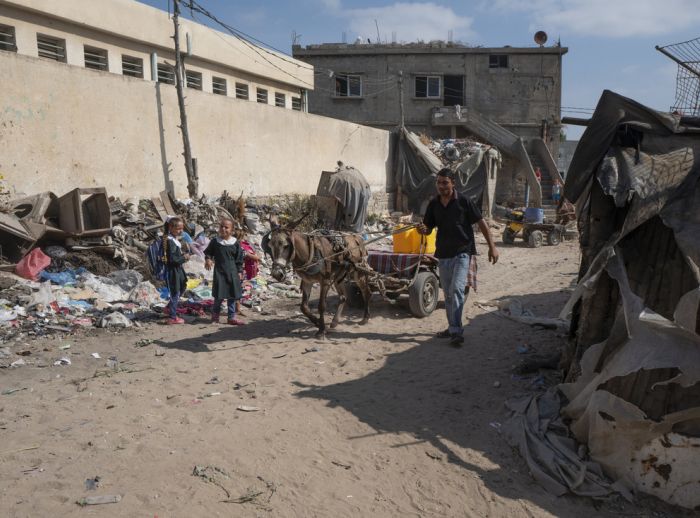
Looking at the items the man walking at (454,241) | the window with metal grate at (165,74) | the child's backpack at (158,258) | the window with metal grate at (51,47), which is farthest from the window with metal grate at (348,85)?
the man walking at (454,241)

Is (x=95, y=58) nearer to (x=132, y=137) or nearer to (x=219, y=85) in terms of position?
(x=132, y=137)

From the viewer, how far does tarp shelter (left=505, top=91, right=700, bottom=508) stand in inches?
149

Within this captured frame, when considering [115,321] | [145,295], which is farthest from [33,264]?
[115,321]

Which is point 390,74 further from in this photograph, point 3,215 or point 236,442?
point 236,442

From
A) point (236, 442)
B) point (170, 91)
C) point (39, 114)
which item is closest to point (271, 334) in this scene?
point (236, 442)

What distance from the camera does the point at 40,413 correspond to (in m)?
5.06

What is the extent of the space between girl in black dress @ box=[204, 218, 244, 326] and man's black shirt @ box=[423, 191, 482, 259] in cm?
291

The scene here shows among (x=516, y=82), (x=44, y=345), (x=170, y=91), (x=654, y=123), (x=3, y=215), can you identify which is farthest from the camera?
(x=516, y=82)

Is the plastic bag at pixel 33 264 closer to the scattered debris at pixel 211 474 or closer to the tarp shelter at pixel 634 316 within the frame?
the scattered debris at pixel 211 474

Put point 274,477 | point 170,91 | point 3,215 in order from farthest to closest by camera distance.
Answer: point 170,91, point 3,215, point 274,477

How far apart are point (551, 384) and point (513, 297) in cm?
447

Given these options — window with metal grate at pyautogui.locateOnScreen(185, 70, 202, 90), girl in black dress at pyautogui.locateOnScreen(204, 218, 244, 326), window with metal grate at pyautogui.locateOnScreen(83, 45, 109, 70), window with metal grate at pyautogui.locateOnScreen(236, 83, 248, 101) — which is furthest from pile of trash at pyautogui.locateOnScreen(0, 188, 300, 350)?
window with metal grate at pyautogui.locateOnScreen(236, 83, 248, 101)

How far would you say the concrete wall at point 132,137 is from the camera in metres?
10.0

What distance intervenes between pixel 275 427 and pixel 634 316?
2.83 metres
